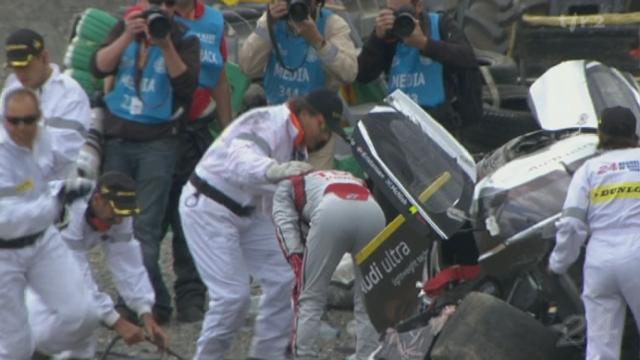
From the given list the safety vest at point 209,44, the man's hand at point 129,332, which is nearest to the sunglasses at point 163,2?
the safety vest at point 209,44

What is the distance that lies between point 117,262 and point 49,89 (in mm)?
1129

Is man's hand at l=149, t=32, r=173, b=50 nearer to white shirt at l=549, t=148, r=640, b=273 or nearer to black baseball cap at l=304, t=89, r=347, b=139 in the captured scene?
black baseball cap at l=304, t=89, r=347, b=139

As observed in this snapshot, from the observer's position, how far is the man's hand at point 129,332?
35.7 ft

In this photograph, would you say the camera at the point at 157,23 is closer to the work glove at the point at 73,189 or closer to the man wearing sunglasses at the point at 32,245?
the man wearing sunglasses at the point at 32,245

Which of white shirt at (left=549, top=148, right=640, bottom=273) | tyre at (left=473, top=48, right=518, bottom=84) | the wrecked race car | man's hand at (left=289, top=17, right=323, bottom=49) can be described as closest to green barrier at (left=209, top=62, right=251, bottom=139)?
man's hand at (left=289, top=17, right=323, bottom=49)

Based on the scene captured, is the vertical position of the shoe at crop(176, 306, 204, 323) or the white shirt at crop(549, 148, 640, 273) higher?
the white shirt at crop(549, 148, 640, 273)

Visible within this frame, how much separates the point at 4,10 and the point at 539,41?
508 centimetres

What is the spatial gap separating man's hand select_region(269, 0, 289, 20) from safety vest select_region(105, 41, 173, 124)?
0.75 m

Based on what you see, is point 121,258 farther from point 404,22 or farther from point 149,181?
point 404,22

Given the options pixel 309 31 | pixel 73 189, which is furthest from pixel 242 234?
pixel 309 31

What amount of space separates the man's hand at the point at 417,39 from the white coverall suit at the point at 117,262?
7.66ft

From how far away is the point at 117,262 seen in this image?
36.9ft

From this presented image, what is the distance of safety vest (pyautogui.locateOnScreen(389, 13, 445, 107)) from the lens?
12680 millimetres

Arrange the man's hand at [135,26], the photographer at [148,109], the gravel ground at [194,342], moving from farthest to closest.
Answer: the photographer at [148,109]
the man's hand at [135,26]
the gravel ground at [194,342]
